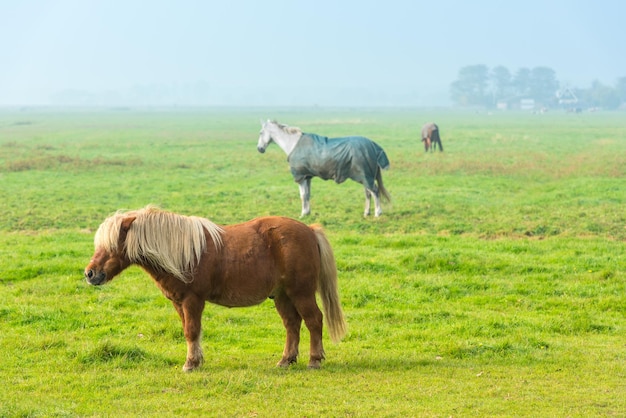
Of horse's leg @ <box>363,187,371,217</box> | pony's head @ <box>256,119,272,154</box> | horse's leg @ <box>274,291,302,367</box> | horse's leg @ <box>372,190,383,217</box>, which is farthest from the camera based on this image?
pony's head @ <box>256,119,272,154</box>

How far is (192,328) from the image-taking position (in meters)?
7.79

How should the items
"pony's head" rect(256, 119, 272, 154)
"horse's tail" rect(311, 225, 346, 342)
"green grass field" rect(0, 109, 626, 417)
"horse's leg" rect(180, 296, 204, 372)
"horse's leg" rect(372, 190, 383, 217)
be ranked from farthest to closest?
"pony's head" rect(256, 119, 272, 154) → "horse's leg" rect(372, 190, 383, 217) → "horse's tail" rect(311, 225, 346, 342) → "horse's leg" rect(180, 296, 204, 372) → "green grass field" rect(0, 109, 626, 417)

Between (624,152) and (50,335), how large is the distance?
3399cm

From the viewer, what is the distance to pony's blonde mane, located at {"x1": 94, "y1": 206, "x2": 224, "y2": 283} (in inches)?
301

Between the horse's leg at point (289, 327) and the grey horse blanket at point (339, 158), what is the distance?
1142 cm

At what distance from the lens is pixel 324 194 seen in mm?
23656

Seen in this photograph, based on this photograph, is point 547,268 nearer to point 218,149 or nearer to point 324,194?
point 324,194

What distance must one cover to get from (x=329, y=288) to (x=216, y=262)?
1.18 m

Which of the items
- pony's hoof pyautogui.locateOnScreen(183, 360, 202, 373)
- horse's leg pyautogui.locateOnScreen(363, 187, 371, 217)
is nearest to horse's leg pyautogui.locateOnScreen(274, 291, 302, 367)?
pony's hoof pyautogui.locateOnScreen(183, 360, 202, 373)

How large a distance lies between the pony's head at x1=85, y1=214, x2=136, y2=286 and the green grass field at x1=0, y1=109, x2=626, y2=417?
0.94m

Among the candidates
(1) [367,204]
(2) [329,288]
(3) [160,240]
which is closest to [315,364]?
(2) [329,288]

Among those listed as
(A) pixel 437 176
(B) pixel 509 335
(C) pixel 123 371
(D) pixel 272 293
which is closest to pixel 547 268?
(B) pixel 509 335

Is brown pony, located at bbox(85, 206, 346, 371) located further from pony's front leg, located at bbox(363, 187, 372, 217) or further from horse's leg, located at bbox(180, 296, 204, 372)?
pony's front leg, located at bbox(363, 187, 372, 217)

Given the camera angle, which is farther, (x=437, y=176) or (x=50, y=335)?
(x=437, y=176)
